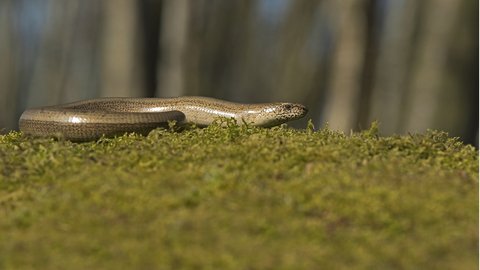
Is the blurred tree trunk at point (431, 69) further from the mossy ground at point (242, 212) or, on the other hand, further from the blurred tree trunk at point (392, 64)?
the mossy ground at point (242, 212)

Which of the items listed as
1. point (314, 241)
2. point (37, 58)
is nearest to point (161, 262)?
point (314, 241)

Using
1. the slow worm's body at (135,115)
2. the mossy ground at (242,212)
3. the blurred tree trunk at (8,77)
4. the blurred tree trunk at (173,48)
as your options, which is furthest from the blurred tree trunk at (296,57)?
the blurred tree trunk at (8,77)

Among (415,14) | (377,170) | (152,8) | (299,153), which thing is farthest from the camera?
(415,14)

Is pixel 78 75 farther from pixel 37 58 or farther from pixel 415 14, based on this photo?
pixel 415 14

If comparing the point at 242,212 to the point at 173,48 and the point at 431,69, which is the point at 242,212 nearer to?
the point at 431,69

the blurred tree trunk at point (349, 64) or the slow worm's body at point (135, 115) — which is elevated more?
the blurred tree trunk at point (349, 64)

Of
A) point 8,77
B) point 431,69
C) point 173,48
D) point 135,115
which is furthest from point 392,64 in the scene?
point 8,77
